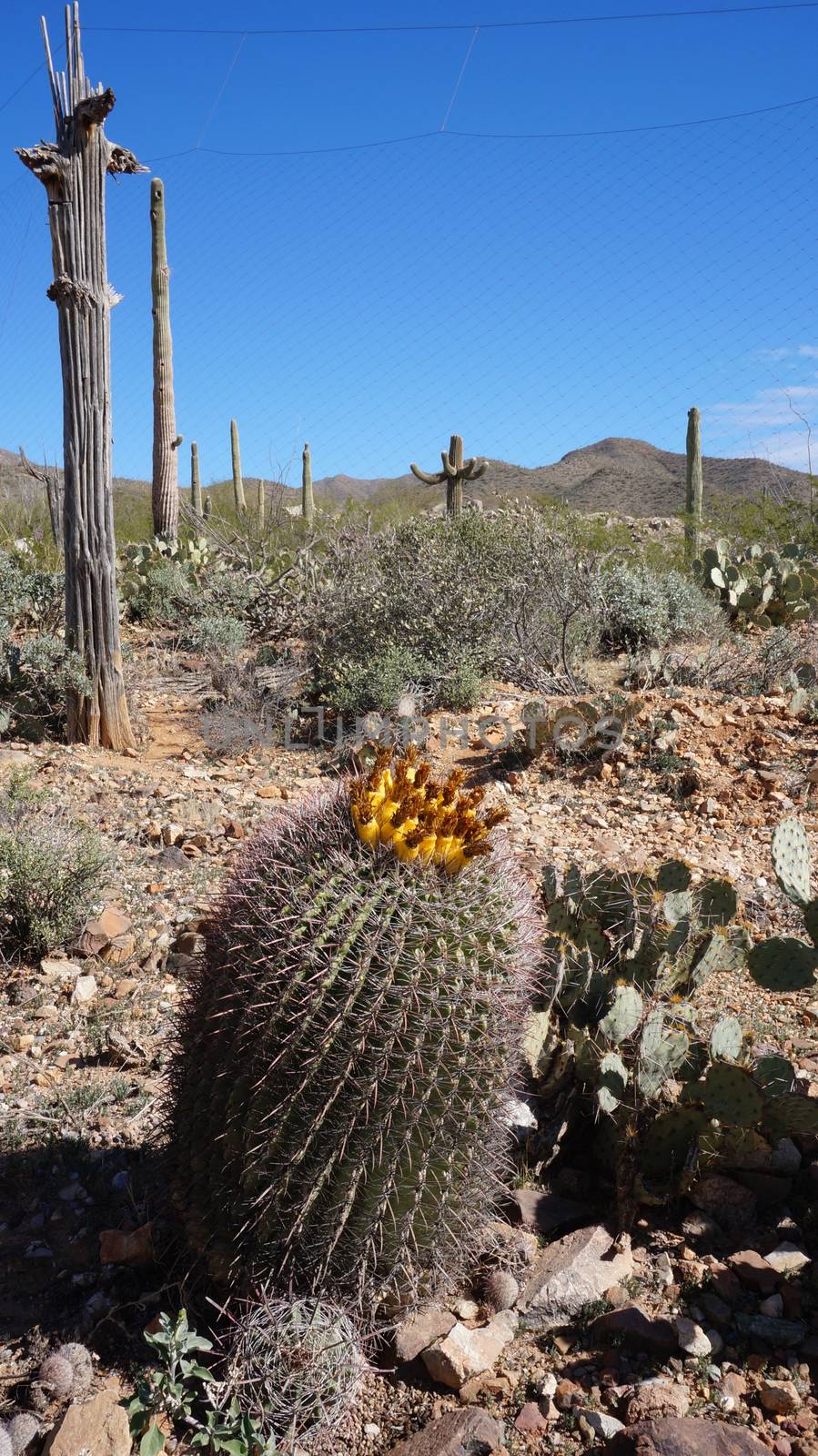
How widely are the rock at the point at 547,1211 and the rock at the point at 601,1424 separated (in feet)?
1.85

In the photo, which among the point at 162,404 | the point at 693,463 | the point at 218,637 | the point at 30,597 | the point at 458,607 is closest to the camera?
the point at 458,607

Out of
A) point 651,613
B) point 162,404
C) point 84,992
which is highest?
point 162,404

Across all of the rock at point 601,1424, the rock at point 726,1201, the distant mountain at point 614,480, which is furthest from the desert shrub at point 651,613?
the distant mountain at point 614,480

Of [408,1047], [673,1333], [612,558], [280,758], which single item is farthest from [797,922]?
[612,558]

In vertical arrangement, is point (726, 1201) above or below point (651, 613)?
below

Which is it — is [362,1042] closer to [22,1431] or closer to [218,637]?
[22,1431]

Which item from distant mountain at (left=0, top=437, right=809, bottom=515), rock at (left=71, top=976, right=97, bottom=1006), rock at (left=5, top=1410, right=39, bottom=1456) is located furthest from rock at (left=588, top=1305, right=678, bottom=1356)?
distant mountain at (left=0, top=437, right=809, bottom=515)

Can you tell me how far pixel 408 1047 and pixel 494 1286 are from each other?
32.9 inches

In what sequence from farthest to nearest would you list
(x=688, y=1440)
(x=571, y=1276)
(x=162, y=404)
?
1. (x=162, y=404)
2. (x=571, y=1276)
3. (x=688, y=1440)

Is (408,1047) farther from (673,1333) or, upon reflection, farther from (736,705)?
(736,705)

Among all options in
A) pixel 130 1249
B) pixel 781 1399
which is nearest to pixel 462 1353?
pixel 781 1399

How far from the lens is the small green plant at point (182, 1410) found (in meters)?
2.04

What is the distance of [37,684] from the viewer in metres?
7.23

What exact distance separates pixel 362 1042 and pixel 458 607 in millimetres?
6793
